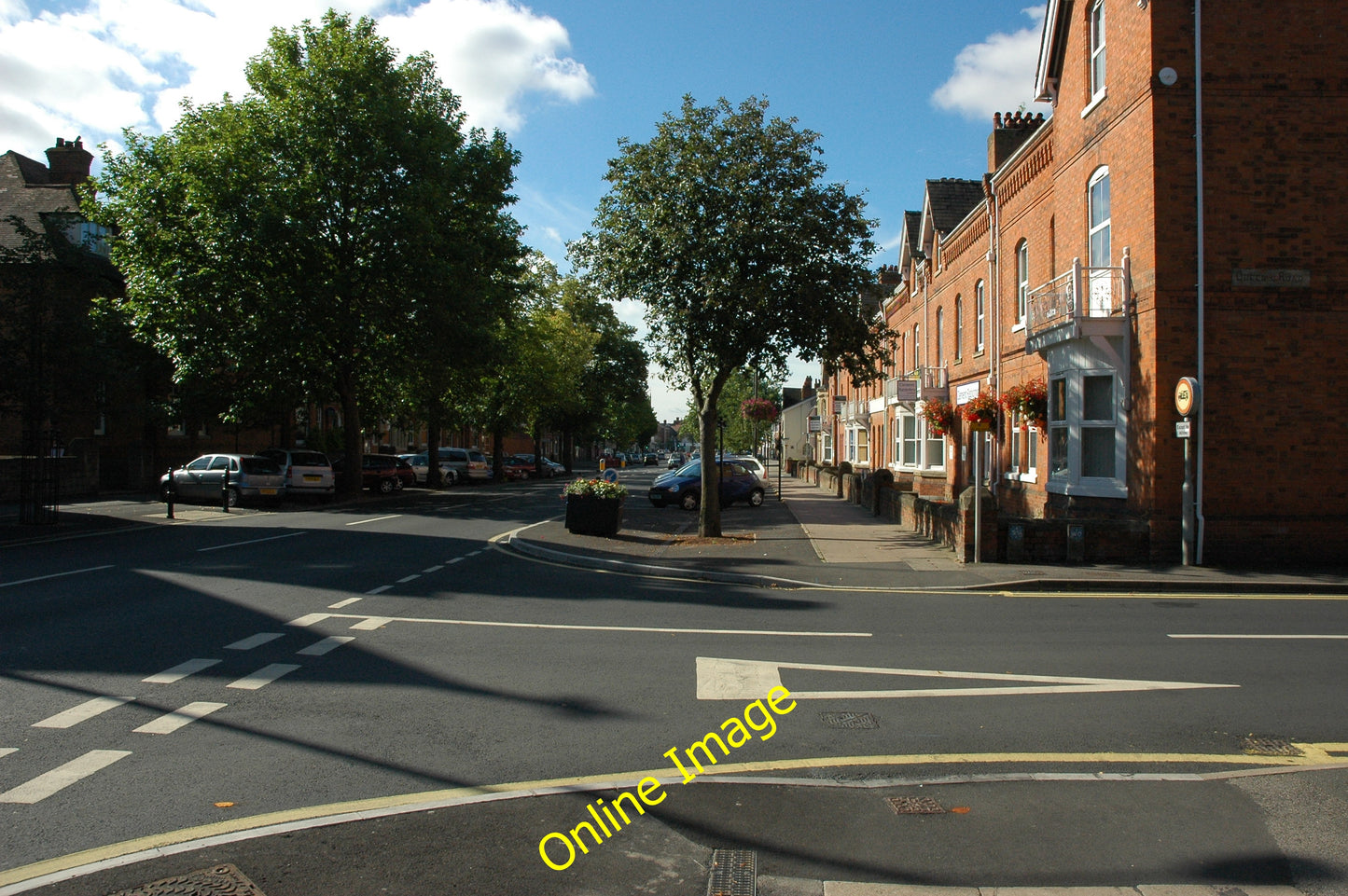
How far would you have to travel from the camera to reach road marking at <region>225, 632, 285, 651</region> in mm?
8180

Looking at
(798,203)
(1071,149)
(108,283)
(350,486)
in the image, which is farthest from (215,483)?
(1071,149)

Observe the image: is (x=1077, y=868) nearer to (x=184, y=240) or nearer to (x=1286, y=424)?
(x=1286, y=424)

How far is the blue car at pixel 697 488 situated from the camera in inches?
1156

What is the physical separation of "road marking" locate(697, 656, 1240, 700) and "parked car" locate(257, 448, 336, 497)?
25.0 meters

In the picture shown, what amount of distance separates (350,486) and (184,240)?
9.81 metres

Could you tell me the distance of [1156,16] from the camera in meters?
14.5

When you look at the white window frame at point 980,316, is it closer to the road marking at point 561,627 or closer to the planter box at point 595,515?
the planter box at point 595,515

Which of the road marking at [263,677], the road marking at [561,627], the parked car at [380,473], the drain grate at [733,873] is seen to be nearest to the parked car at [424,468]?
the parked car at [380,473]

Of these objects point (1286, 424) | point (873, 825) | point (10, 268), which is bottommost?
point (873, 825)

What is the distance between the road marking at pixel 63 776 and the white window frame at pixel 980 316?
74.4ft

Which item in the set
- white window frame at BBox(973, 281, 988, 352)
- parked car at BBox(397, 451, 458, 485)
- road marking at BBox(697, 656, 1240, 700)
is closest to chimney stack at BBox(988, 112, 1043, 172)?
white window frame at BBox(973, 281, 988, 352)

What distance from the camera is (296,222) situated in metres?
27.4

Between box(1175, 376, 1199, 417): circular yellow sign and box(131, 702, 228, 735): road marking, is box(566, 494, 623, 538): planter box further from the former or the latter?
box(131, 702, 228, 735): road marking

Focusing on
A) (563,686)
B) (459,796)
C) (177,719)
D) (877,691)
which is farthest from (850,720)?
(177,719)
